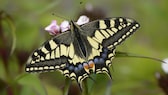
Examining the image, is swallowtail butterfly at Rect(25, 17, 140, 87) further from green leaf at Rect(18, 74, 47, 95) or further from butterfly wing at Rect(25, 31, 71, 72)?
green leaf at Rect(18, 74, 47, 95)

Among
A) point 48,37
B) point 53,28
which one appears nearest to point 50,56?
point 53,28

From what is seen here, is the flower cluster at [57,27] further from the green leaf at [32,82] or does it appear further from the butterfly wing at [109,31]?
the green leaf at [32,82]

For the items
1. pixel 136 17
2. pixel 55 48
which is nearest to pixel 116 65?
pixel 136 17

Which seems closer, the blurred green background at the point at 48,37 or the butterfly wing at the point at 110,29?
the butterfly wing at the point at 110,29

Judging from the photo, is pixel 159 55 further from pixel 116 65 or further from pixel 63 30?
pixel 63 30

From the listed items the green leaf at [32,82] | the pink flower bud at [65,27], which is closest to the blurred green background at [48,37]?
the green leaf at [32,82]

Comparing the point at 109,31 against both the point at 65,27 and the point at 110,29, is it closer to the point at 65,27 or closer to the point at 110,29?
the point at 110,29

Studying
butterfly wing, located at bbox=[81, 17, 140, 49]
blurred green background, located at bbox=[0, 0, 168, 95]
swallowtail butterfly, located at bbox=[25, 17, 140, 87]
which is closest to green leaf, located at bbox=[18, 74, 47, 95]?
blurred green background, located at bbox=[0, 0, 168, 95]
